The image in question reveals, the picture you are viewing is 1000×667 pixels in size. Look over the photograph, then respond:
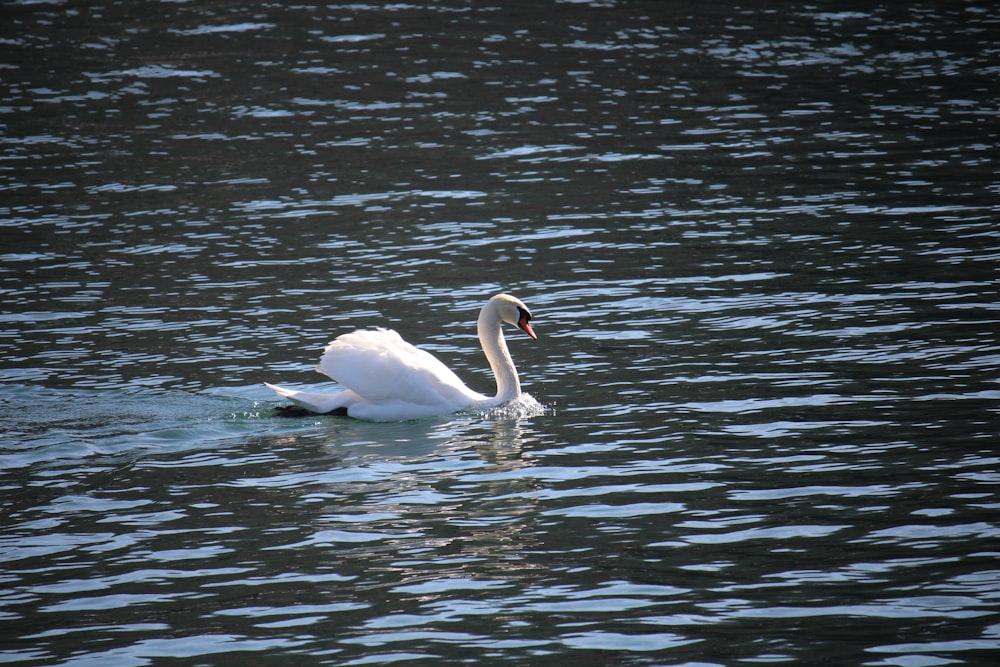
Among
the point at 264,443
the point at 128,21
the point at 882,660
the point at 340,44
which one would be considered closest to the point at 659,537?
the point at 882,660

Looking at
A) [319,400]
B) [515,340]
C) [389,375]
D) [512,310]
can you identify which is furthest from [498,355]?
[515,340]

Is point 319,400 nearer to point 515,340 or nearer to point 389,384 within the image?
point 389,384

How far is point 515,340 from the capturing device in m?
16.2

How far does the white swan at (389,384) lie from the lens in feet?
43.2

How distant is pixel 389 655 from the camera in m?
7.82

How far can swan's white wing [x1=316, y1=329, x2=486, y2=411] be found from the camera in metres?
13.2

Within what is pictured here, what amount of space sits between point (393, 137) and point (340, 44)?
7.32 meters

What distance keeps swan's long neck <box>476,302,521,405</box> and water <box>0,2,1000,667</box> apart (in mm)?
357

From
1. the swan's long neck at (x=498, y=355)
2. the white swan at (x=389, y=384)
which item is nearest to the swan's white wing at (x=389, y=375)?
the white swan at (x=389, y=384)

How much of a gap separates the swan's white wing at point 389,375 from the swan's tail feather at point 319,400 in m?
0.18

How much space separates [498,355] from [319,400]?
1.88 m

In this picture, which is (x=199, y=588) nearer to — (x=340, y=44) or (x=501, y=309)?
(x=501, y=309)

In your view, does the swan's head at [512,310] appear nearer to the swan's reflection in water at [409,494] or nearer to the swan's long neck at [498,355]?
the swan's long neck at [498,355]

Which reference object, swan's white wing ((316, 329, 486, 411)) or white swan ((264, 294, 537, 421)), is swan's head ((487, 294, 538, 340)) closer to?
white swan ((264, 294, 537, 421))
